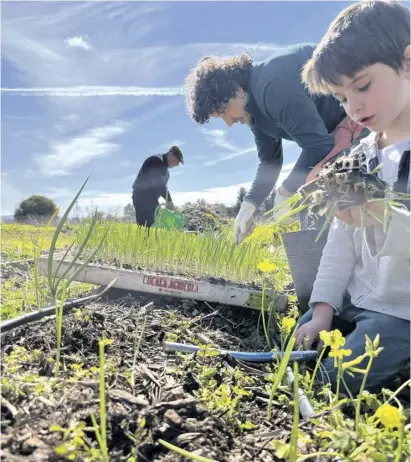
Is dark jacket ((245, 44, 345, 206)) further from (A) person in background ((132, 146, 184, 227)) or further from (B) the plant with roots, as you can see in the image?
(A) person in background ((132, 146, 184, 227))

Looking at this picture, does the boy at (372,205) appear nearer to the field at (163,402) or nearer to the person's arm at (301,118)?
the field at (163,402)

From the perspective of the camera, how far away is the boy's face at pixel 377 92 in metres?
1.30

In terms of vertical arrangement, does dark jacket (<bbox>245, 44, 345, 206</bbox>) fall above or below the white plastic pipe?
above

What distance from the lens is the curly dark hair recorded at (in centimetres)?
222

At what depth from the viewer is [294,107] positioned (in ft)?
6.87

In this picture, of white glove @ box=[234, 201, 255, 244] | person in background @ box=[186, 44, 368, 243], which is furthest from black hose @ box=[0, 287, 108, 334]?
white glove @ box=[234, 201, 255, 244]

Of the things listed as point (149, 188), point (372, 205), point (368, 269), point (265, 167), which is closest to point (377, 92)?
point (372, 205)

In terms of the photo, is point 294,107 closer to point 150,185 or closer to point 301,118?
point 301,118

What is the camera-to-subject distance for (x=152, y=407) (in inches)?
32.7

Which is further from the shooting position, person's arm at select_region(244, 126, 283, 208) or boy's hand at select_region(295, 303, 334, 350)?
person's arm at select_region(244, 126, 283, 208)

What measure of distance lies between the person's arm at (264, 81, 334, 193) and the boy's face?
77 centimetres

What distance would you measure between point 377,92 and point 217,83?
3.56 feet

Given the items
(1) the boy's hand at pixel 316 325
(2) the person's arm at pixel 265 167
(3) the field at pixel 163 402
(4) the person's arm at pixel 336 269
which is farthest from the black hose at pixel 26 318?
(2) the person's arm at pixel 265 167

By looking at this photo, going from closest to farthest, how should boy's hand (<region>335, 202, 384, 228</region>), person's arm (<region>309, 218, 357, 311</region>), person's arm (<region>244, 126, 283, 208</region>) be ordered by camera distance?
boy's hand (<region>335, 202, 384, 228</region>) < person's arm (<region>309, 218, 357, 311</region>) < person's arm (<region>244, 126, 283, 208</region>)
